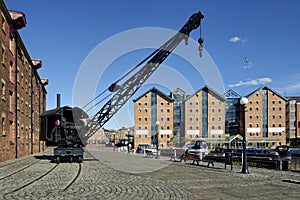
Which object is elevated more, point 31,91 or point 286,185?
point 31,91

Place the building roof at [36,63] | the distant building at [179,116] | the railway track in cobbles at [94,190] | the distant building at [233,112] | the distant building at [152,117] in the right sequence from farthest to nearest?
the distant building at [179,116], the distant building at [233,112], the distant building at [152,117], the building roof at [36,63], the railway track in cobbles at [94,190]

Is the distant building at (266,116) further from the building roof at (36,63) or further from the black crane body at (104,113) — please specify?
the black crane body at (104,113)

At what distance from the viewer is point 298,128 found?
9012 centimetres

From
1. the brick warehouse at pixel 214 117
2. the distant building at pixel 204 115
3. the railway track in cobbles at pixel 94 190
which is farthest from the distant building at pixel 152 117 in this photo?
the railway track in cobbles at pixel 94 190

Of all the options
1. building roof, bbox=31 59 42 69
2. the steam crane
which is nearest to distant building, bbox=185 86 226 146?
building roof, bbox=31 59 42 69

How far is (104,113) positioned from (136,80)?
406cm

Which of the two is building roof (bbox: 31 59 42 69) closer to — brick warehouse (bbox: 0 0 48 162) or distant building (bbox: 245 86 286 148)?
brick warehouse (bbox: 0 0 48 162)

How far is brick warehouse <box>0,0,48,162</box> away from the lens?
2545cm

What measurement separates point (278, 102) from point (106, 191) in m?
83.8

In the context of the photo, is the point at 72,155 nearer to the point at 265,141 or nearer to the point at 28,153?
the point at 28,153

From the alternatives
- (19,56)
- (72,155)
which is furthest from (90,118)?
(19,56)

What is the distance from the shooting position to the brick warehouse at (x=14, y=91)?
83.5ft

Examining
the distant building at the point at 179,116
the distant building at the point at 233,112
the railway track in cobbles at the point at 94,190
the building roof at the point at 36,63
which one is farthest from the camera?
the distant building at the point at 179,116

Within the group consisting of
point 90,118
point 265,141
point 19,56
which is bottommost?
point 265,141
